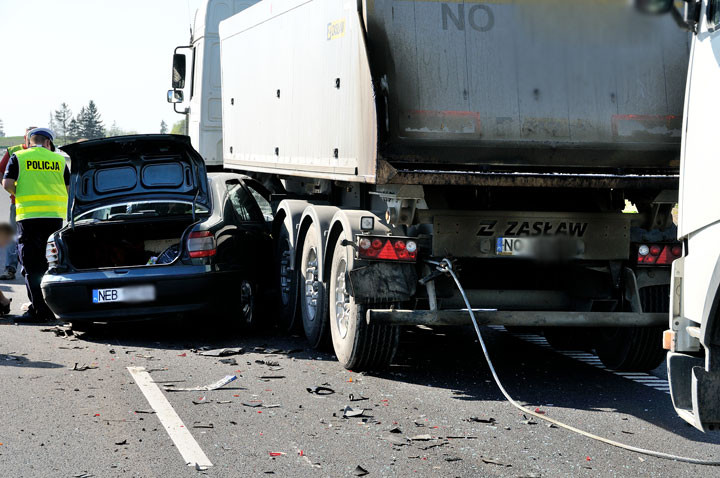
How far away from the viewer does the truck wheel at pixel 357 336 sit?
7801 millimetres

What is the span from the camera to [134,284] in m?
9.34

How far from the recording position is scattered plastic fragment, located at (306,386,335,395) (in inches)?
287

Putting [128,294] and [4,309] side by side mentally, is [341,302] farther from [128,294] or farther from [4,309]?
[4,309]

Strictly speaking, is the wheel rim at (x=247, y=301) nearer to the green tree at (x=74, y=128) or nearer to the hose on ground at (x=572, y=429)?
the hose on ground at (x=572, y=429)

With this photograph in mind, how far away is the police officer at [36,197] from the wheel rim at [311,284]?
312 cm

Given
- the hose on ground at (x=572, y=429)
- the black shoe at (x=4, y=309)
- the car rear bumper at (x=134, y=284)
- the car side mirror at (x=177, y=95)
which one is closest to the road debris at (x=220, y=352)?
the car rear bumper at (x=134, y=284)

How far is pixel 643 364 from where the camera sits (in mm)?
8250

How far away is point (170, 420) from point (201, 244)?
3308mm

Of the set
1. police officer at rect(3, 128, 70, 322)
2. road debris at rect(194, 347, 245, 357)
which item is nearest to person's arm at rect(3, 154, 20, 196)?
police officer at rect(3, 128, 70, 322)

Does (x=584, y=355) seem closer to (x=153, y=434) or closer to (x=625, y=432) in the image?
(x=625, y=432)

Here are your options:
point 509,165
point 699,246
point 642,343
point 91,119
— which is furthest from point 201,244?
point 91,119

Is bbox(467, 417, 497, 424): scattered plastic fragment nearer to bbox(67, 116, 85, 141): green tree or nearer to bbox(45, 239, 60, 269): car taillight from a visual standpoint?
bbox(45, 239, 60, 269): car taillight

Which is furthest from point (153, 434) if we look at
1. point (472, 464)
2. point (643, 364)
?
point (643, 364)

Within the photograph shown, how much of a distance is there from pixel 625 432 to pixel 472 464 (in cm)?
129
